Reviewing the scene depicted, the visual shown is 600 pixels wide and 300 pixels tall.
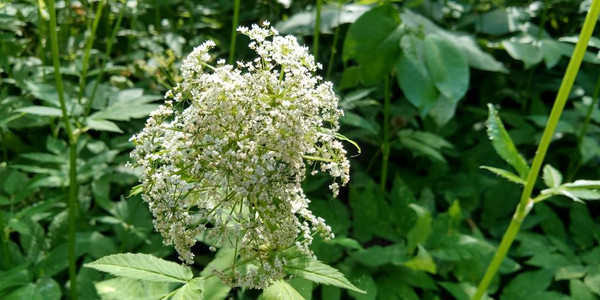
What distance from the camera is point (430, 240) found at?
2656 millimetres

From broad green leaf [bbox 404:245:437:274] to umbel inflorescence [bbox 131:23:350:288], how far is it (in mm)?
1174

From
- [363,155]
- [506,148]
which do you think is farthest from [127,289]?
[363,155]

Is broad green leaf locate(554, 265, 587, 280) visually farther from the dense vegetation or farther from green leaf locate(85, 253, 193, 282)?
green leaf locate(85, 253, 193, 282)

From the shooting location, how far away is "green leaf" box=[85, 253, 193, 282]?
1.41 meters

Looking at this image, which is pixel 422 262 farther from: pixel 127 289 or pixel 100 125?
pixel 100 125

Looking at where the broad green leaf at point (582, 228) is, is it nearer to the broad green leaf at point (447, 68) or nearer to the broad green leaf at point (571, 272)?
the broad green leaf at point (571, 272)

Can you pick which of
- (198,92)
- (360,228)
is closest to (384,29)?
(360,228)

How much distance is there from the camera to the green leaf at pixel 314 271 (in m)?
1.43

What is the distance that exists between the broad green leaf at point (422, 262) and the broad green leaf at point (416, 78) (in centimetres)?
66

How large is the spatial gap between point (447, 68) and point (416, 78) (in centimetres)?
16

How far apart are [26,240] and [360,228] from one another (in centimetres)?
154

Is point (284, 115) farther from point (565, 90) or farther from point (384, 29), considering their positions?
point (384, 29)

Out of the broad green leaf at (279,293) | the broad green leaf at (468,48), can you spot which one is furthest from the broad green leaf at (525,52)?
the broad green leaf at (279,293)

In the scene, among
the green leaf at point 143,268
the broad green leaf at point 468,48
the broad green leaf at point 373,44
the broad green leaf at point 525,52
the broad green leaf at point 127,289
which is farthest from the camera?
the broad green leaf at point 525,52
